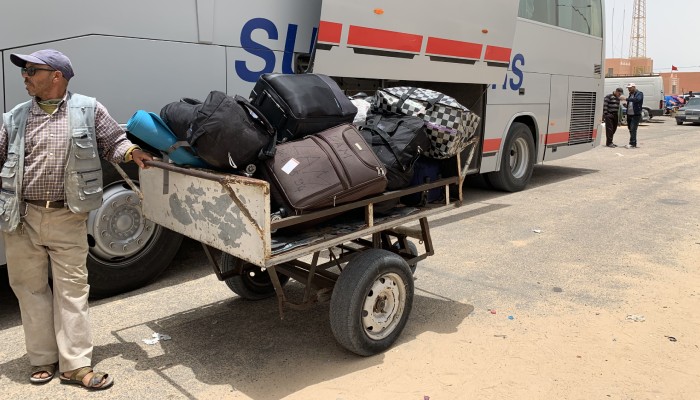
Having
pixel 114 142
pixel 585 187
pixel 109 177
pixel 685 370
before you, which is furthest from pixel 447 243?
pixel 585 187

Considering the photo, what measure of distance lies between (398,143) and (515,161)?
21.0 ft

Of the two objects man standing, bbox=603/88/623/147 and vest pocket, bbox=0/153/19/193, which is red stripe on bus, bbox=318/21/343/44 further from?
man standing, bbox=603/88/623/147

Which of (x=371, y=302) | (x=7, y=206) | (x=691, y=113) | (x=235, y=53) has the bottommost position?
(x=371, y=302)

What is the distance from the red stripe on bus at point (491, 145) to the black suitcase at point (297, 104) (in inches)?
206

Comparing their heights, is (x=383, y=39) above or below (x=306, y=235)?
above

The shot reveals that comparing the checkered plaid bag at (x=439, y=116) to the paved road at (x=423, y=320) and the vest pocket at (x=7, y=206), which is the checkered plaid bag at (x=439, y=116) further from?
the vest pocket at (x=7, y=206)

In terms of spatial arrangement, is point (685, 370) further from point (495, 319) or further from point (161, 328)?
point (161, 328)

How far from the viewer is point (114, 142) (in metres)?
3.47

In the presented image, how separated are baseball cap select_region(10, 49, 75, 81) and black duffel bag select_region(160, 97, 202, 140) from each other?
606mm

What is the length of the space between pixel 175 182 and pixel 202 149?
321 mm

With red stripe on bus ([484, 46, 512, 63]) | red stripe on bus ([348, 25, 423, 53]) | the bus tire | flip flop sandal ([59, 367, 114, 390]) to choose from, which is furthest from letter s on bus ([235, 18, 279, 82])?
red stripe on bus ([484, 46, 512, 63])

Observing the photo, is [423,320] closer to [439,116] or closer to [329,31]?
[439,116]

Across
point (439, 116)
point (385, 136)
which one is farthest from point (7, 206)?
point (439, 116)

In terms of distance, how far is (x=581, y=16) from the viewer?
1023cm
